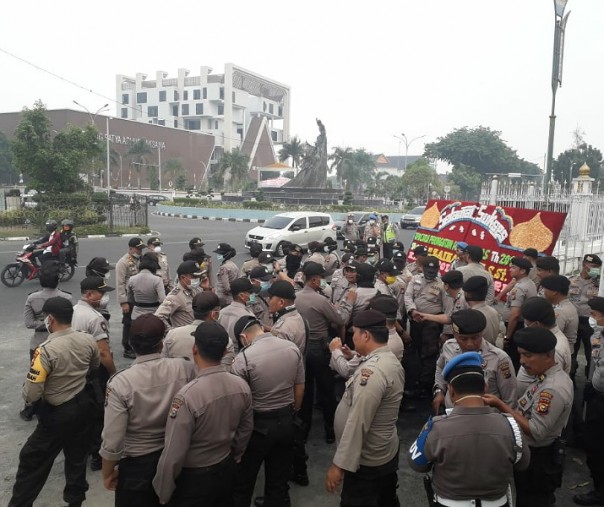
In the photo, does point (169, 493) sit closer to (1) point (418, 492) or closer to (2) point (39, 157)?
(1) point (418, 492)

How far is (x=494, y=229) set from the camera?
329 inches

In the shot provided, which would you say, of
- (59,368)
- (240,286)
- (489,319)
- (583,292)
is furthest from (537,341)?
(583,292)

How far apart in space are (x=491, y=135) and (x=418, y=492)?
75.8 metres

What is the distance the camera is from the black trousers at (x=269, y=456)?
322 centimetres

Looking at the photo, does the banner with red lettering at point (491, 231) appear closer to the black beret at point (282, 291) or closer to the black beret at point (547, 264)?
the black beret at point (547, 264)

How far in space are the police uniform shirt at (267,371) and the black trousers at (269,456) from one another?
0.08 meters

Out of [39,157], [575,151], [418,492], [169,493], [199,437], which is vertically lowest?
[418,492]

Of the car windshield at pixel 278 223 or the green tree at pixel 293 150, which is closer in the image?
the car windshield at pixel 278 223

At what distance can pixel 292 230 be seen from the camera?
60.7 ft

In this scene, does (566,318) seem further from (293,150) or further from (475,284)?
(293,150)

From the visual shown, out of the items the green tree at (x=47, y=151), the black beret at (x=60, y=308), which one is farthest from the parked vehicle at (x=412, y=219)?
the black beret at (x=60, y=308)

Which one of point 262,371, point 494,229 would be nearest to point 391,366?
point 262,371

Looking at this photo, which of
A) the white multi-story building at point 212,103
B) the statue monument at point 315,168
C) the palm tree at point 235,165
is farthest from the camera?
the white multi-story building at point 212,103

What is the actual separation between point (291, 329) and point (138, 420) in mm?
1556
